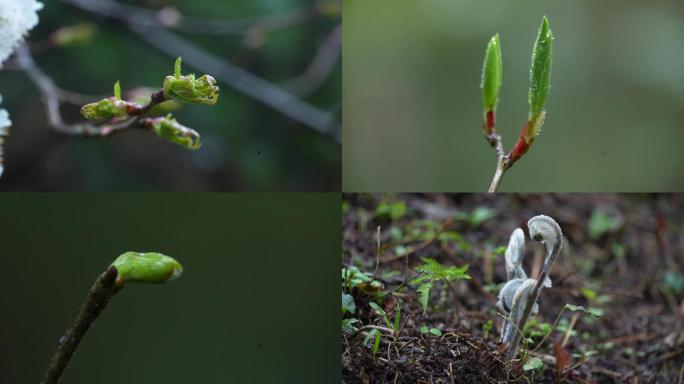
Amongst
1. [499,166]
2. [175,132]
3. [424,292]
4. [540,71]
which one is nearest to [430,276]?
[424,292]

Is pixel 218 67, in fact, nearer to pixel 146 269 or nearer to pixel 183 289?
pixel 183 289

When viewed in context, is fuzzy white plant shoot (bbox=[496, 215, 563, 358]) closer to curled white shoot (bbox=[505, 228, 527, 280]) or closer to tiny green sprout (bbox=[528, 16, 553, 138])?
curled white shoot (bbox=[505, 228, 527, 280])

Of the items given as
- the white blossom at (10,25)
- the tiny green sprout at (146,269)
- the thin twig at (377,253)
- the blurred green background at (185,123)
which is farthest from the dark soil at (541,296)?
the white blossom at (10,25)

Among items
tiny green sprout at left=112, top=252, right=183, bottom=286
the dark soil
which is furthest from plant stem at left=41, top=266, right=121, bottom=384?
the dark soil

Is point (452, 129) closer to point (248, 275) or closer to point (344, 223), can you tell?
point (344, 223)

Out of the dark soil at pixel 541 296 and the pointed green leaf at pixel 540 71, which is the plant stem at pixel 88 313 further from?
the pointed green leaf at pixel 540 71

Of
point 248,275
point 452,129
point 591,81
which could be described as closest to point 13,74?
point 248,275
